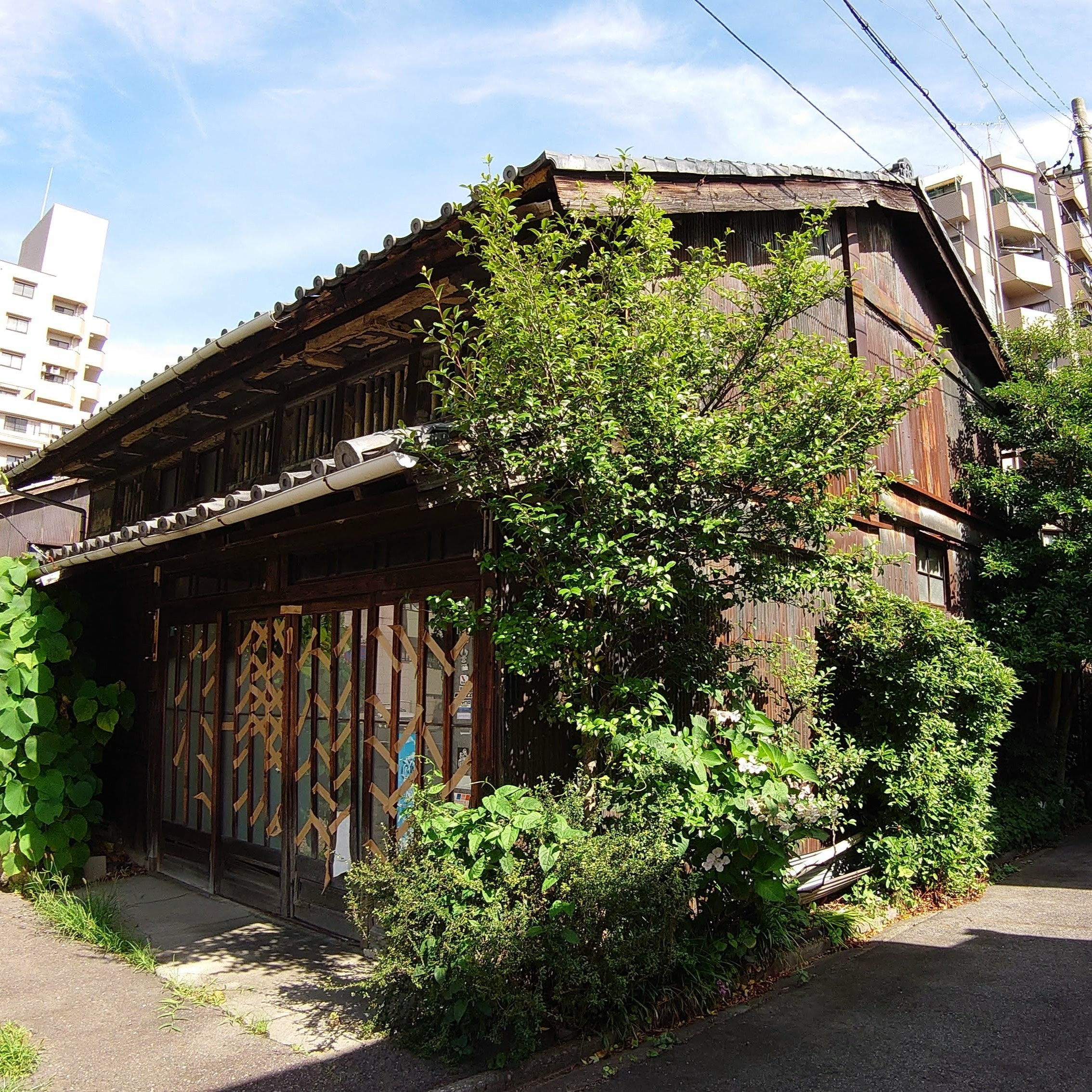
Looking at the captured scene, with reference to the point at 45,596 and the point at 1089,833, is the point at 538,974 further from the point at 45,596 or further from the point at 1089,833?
the point at 1089,833

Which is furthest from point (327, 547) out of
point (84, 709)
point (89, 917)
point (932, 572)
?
point (932, 572)

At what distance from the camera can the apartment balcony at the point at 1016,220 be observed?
117ft

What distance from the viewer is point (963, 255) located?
114ft

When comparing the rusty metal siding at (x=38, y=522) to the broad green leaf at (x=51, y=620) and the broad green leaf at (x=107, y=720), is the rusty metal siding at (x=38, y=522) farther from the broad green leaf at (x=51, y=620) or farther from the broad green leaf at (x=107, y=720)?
the broad green leaf at (x=107, y=720)

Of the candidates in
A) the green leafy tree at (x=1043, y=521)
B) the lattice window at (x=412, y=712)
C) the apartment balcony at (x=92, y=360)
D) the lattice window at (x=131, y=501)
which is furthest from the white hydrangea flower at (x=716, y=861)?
the apartment balcony at (x=92, y=360)

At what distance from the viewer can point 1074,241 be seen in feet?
119

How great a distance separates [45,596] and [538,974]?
712 centimetres

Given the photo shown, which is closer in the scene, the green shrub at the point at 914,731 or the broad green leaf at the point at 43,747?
the green shrub at the point at 914,731

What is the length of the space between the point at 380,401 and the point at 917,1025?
613 cm

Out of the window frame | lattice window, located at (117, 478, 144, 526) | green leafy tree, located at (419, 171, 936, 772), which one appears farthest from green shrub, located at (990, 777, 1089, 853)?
lattice window, located at (117, 478, 144, 526)

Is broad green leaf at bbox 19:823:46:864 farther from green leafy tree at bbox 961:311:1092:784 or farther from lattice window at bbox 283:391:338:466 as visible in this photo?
green leafy tree at bbox 961:311:1092:784

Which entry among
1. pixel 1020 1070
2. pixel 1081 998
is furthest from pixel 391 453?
pixel 1081 998

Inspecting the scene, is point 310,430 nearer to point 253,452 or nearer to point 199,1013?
point 253,452

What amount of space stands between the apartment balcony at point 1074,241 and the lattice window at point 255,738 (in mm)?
39279
